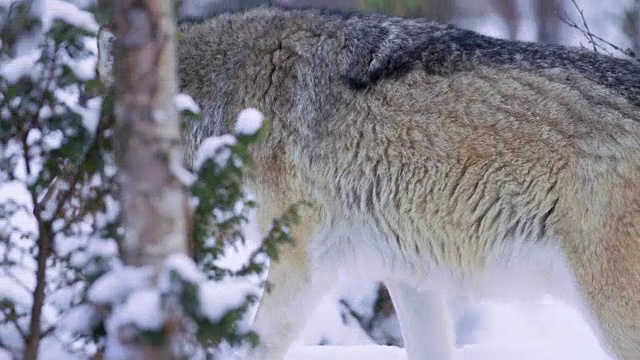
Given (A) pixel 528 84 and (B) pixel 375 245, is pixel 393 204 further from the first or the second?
(A) pixel 528 84

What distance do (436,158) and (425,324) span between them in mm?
1280

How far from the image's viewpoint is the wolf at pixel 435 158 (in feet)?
13.1

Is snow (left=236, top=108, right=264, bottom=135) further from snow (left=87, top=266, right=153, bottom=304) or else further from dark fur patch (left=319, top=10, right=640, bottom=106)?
dark fur patch (left=319, top=10, right=640, bottom=106)

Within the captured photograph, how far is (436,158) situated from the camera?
4.27m

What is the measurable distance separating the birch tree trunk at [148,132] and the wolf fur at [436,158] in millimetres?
1916

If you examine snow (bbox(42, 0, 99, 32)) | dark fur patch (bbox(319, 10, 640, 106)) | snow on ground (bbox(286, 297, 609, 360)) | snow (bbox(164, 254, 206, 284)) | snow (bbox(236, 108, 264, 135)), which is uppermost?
snow (bbox(42, 0, 99, 32))

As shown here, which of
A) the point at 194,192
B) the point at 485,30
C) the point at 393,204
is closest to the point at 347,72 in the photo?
the point at 393,204

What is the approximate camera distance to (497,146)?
416cm

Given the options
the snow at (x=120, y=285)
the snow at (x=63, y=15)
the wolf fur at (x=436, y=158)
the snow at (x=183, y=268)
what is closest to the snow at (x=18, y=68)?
the snow at (x=63, y=15)

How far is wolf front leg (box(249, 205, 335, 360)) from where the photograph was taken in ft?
14.6

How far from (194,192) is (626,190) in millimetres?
2015

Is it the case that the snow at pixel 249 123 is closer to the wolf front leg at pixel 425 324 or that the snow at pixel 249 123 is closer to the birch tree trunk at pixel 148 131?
the birch tree trunk at pixel 148 131

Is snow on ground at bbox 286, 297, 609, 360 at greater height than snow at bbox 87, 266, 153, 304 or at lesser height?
lesser

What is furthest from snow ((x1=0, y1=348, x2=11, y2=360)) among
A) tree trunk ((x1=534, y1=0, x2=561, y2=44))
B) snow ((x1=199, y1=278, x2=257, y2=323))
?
tree trunk ((x1=534, y1=0, x2=561, y2=44))
